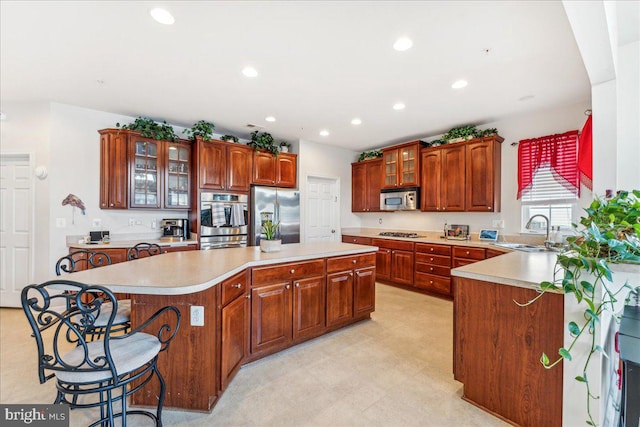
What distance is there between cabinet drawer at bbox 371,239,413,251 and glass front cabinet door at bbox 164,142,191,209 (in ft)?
11.1

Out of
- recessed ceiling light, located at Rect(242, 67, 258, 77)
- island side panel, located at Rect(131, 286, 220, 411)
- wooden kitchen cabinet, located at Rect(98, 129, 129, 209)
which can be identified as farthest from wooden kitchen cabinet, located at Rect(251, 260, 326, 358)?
Answer: wooden kitchen cabinet, located at Rect(98, 129, 129, 209)

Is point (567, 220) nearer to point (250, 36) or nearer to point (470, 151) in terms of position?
point (470, 151)

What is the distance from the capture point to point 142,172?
4062 millimetres

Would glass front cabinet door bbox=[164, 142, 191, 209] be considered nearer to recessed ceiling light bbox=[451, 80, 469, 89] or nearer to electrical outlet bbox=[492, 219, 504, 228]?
recessed ceiling light bbox=[451, 80, 469, 89]

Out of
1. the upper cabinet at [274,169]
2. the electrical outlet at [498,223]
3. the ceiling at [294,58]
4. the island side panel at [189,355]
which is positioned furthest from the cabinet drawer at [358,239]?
the island side panel at [189,355]

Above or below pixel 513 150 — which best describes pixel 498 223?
below

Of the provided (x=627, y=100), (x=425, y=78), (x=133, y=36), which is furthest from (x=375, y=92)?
(x=133, y=36)

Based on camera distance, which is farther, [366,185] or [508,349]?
[366,185]

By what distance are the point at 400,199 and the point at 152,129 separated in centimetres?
421

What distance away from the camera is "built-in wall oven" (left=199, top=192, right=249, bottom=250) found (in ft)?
14.2

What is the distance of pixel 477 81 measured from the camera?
297 cm

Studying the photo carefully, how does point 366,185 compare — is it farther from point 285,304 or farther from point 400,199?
point 285,304

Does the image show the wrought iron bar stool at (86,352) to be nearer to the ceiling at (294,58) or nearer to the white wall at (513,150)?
the ceiling at (294,58)

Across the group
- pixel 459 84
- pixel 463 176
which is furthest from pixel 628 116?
pixel 463 176
